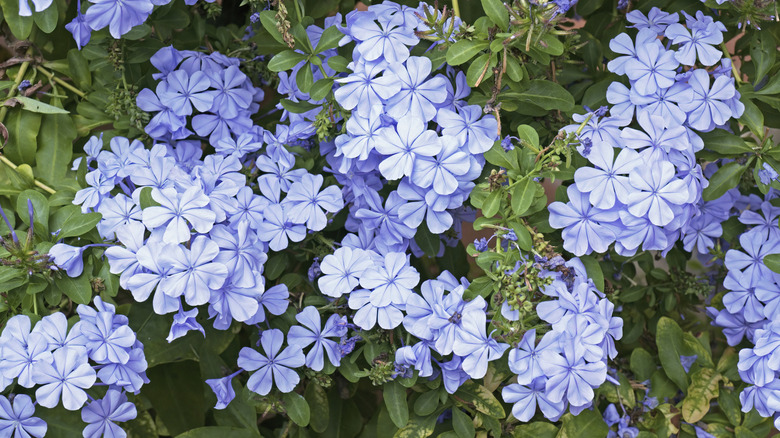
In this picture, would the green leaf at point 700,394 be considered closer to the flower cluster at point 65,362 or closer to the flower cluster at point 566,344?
the flower cluster at point 566,344

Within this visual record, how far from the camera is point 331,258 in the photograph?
105 cm

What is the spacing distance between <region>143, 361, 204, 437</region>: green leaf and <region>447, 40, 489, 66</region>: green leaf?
0.81 meters

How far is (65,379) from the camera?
939mm

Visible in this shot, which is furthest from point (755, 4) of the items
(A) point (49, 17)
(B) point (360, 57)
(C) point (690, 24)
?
(A) point (49, 17)

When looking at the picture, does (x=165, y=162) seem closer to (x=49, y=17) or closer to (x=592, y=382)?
(x=49, y=17)

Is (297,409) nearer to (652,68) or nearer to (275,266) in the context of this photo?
(275,266)

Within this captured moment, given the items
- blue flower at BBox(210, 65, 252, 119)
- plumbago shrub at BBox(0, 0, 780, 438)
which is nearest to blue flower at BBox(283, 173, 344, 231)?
plumbago shrub at BBox(0, 0, 780, 438)

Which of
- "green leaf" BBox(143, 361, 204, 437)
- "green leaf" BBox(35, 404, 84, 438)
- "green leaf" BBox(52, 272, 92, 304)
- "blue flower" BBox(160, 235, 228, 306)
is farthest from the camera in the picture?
"green leaf" BBox(143, 361, 204, 437)

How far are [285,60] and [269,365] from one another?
46 centimetres

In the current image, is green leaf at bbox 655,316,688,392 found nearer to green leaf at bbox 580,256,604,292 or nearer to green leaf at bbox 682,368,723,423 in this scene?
green leaf at bbox 682,368,723,423

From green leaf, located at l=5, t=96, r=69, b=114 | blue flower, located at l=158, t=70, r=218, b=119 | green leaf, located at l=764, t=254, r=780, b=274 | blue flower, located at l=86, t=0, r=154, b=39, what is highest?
blue flower, located at l=86, t=0, r=154, b=39

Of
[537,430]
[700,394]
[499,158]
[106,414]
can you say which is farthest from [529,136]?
[106,414]

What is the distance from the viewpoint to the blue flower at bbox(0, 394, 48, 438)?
0.97 meters

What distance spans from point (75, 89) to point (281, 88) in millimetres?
366
